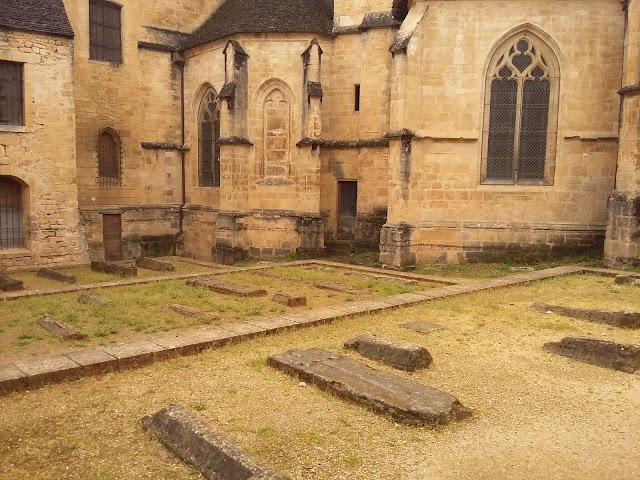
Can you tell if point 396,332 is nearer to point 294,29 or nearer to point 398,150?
point 398,150

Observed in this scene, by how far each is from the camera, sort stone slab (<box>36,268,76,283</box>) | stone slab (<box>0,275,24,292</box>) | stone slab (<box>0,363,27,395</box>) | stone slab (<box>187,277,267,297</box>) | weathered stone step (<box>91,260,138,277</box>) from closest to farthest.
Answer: stone slab (<box>0,363,27,395</box>) → stone slab (<box>187,277,267,297</box>) → stone slab (<box>0,275,24,292</box>) → stone slab (<box>36,268,76,283</box>) → weathered stone step (<box>91,260,138,277</box>)

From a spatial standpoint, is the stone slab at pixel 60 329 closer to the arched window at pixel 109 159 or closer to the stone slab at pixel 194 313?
the stone slab at pixel 194 313

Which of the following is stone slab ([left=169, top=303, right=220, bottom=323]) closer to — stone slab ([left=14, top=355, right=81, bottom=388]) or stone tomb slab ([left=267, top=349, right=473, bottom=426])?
stone tomb slab ([left=267, top=349, right=473, bottom=426])

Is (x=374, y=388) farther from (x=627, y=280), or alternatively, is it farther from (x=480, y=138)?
(x=480, y=138)

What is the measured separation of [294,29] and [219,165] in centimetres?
540

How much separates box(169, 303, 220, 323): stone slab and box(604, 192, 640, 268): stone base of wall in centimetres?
1017

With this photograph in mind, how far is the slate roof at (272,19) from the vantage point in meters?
17.8

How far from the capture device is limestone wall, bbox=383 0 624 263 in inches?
585

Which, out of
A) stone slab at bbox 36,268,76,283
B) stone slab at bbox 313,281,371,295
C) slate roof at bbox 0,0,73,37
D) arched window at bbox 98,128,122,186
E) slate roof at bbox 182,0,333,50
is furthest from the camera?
arched window at bbox 98,128,122,186

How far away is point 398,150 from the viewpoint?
595 inches

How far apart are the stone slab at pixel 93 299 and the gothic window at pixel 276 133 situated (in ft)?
28.1

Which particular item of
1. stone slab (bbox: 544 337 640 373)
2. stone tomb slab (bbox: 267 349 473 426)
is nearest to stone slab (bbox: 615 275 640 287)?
stone slab (bbox: 544 337 640 373)

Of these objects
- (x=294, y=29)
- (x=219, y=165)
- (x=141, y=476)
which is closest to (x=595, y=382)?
(x=141, y=476)

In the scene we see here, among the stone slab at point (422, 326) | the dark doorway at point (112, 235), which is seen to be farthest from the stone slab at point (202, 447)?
the dark doorway at point (112, 235)
